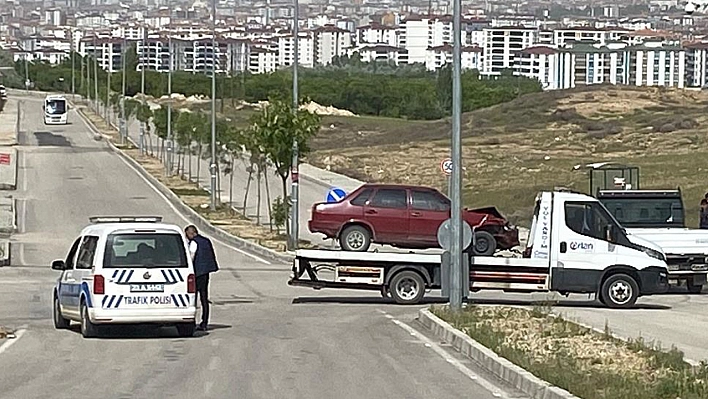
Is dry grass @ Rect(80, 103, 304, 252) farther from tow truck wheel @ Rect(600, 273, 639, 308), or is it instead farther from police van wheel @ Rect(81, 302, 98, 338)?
police van wheel @ Rect(81, 302, 98, 338)

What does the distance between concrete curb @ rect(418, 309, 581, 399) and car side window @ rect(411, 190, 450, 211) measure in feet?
43.5

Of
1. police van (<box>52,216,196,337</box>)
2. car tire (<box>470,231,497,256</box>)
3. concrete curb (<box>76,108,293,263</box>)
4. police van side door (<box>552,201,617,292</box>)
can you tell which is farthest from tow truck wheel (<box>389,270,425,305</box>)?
concrete curb (<box>76,108,293,263</box>)

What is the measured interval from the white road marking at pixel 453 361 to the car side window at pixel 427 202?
11.6 m

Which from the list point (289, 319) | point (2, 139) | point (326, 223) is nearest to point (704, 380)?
point (289, 319)

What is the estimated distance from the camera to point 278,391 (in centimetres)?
1391

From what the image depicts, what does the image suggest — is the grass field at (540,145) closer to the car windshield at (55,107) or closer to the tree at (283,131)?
the tree at (283,131)

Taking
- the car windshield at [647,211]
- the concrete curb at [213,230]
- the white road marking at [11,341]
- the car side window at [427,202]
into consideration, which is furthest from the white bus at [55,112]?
the white road marking at [11,341]

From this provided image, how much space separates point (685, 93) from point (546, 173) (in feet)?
166

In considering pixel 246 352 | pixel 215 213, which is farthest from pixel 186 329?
pixel 215 213

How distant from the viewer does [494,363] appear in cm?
1570

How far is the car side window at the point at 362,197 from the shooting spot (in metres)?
35.4

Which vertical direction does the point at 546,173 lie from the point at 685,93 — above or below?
below

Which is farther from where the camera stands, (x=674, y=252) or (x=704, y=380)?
(x=674, y=252)

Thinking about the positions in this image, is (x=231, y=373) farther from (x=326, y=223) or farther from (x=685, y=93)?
(x=685, y=93)
